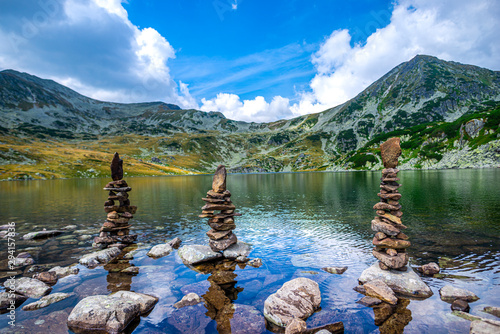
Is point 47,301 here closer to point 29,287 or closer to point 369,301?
point 29,287

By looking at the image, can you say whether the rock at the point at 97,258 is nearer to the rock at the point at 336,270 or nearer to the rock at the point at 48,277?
the rock at the point at 48,277

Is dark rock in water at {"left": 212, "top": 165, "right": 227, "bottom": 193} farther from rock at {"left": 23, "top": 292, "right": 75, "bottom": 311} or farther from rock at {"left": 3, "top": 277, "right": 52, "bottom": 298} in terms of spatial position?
rock at {"left": 3, "top": 277, "right": 52, "bottom": 298}

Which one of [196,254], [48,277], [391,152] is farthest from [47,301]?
[391,152]

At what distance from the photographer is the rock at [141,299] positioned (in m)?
12.9

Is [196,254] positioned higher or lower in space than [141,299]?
lower

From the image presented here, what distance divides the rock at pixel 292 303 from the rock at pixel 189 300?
4189 millimetres

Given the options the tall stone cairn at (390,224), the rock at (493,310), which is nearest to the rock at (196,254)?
the tall stone cairn at (390,224)

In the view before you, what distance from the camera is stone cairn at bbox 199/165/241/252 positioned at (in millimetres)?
22562

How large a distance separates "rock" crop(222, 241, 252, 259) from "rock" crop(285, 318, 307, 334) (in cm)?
1111

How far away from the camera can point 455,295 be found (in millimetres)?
13461

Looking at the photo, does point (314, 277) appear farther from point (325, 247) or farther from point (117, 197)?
point (117, 197)

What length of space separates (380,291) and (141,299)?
1422cm

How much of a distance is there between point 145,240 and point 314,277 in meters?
20.7

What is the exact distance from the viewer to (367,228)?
31672 mm
